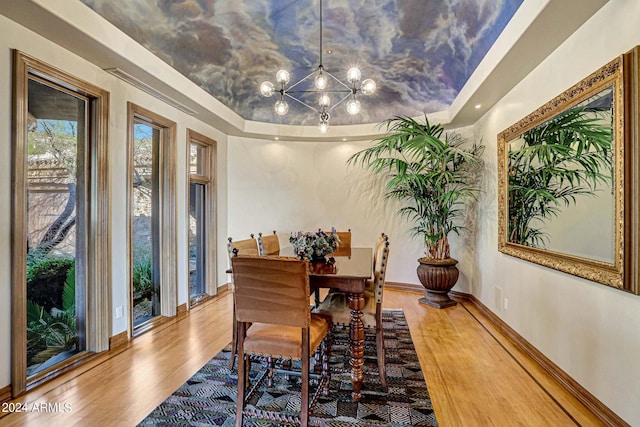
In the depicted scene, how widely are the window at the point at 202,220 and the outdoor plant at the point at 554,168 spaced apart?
4.08 meters

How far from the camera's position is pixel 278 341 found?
6.34 ft

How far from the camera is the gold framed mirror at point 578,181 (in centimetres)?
189

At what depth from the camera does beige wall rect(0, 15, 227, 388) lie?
7.24ft

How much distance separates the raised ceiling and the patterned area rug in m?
3.03

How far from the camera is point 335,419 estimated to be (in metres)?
2.03

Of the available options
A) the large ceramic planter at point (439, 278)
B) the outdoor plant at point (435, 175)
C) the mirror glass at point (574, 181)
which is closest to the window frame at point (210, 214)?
the outdoor plant at point (435, 175)

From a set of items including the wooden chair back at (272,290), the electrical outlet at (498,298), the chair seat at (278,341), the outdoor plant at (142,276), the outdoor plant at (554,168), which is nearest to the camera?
the wooden chair back at (272,290)

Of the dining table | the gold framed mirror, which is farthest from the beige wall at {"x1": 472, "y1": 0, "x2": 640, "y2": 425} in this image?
the dining table

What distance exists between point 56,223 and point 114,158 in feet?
2.61

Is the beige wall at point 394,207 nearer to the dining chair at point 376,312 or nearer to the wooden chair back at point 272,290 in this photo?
the dining chair at point 376,312

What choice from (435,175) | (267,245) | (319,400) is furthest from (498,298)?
(267,245)

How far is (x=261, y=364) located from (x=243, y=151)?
386 centimetres

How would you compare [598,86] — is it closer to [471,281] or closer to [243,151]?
[471,281]

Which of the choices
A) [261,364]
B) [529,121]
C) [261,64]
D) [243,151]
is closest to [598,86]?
[529,121]
